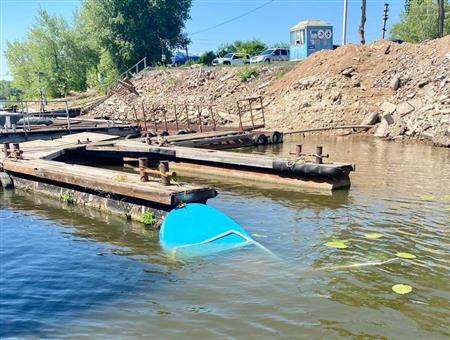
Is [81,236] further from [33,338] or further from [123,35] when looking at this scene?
[123,35]

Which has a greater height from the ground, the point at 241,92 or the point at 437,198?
the point at 241,92

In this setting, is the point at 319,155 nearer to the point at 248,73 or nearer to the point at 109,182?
the point at 109,182

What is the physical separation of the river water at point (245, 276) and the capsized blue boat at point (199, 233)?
0.94ft

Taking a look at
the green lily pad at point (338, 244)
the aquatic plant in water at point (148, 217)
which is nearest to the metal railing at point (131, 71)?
the aquatic plant in water at point (148, 217)

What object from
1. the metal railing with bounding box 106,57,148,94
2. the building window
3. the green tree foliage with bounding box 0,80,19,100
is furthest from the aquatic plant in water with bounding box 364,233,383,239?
the green tree foliage with bounding box 0,80,19,100

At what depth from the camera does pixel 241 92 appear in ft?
108

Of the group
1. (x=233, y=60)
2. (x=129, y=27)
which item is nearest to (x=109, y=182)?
(x=233, y=60)

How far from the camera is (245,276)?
258 inches

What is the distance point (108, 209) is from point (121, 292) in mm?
4204

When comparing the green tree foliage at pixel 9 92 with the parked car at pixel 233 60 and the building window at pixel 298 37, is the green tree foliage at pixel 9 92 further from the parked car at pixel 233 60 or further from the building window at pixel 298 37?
the building window at pixel 298 37

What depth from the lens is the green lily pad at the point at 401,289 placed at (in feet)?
19.8

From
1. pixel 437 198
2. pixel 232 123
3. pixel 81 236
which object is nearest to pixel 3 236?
pixel 81 236

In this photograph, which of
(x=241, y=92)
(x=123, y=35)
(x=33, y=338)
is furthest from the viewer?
(x=123, y=35)

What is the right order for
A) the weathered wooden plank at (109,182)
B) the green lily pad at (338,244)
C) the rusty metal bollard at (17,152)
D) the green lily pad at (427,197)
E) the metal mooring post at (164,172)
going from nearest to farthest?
the green lily pad at (338,244), the weathered wooden plank at (109,182), the metal mooring post at (164,172), the green lily pad at (427,197), the rusty metal bollard at (17,152)
